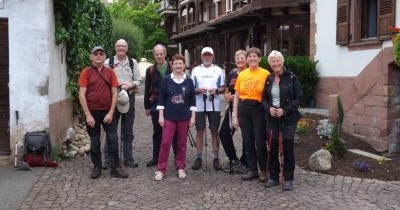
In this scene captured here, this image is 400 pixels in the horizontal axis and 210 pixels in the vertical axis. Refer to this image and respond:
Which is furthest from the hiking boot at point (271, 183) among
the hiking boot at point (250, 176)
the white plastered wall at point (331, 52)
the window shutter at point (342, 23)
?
the window shutter at point (342, 23)

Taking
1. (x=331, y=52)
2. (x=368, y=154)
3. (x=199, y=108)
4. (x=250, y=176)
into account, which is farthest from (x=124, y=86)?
(x=331, y=52)

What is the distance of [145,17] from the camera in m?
45.4

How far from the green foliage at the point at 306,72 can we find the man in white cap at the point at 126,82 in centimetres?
829

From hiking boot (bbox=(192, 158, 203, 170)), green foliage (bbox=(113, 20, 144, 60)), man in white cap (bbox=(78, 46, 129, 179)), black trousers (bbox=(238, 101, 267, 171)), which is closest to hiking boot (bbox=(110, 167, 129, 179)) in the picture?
man in white cap (bbox=(78, 46, 129, 179))

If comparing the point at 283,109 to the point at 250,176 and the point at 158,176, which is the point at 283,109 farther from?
the point at 158,176

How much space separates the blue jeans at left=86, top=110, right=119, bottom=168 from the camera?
7.12 m

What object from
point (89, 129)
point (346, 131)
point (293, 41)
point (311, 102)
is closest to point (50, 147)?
point (89, 129)

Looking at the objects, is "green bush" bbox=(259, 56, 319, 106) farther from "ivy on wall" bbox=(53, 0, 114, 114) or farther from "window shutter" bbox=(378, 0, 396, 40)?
"ivy on wall" bbox=(53, 0, 114, 114)

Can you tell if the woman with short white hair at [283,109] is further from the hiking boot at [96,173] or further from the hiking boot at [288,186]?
the hiking boot at [96,173]

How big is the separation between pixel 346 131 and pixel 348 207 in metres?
4.69

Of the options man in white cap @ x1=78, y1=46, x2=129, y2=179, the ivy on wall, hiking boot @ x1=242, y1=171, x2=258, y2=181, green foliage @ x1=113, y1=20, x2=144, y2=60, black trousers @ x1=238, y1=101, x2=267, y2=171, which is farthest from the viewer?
green foliage @ x1=113, y1=20, x2=144, y2=60

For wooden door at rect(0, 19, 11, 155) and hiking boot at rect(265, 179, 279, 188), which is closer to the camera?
hiking boot at rect(265, 179, 279, 188)

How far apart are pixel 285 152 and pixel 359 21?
24.8ft

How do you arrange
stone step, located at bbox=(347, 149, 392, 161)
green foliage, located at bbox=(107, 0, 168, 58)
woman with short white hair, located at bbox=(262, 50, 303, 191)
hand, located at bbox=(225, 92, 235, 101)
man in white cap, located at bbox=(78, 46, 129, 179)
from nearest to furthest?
1. woman with short white hair, located at bbox=(262, 50, 303, 191)
2. man in white cap, located at bbox=(78, 46, 129, 179)
3. hand, located at bbox=(225, 92, 235, 101)
4. stone step, located at bbox=(347, 149, 392, 161)
5. green foliage, located at bbox=(107, 0, 168, 58)
